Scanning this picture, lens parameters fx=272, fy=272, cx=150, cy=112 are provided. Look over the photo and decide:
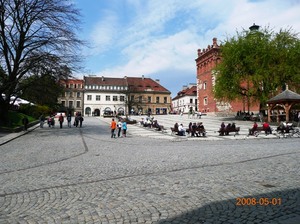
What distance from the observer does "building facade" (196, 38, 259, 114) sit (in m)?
57.4

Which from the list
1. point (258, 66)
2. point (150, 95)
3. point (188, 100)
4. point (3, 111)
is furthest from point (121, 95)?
point (3, 111)

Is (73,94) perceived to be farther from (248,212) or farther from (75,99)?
(248,212)

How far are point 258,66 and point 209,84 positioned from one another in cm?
2318

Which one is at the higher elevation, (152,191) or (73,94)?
(73,94)

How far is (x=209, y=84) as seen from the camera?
61844mm

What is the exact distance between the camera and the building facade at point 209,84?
57.4m

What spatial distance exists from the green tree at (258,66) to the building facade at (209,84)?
49.3 feet

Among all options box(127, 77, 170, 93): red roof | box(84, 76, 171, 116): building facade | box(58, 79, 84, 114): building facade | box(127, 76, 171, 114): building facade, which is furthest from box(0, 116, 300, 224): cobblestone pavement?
box(127, 77, 170, 93): red roof

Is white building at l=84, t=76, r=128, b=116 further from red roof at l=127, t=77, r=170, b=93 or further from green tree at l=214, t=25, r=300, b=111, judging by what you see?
green tree at l=214, t=25, r=300, b=111

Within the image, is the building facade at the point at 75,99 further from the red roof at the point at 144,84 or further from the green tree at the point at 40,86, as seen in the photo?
the green tree at the point at 40,86

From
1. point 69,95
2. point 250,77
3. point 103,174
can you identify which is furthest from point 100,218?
point 69,95

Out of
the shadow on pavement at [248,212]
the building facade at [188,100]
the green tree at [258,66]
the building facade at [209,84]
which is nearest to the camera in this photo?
the shadow on pavement at [248,212]

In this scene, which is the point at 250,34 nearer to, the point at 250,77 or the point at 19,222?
the point at 250,77

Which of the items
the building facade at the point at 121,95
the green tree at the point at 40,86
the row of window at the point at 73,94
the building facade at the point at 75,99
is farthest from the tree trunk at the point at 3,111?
the row of window at the point at 73,94
